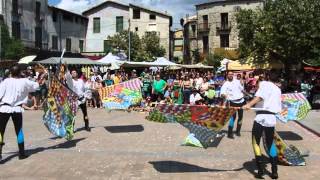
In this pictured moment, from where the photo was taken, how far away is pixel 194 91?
24.2 meters

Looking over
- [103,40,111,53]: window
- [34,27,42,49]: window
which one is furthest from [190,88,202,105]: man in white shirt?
[103,40,111,53]: window

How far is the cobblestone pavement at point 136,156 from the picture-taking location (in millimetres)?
9383

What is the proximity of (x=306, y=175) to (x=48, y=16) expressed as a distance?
4752cm

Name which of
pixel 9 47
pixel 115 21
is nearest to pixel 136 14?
pixel 115 21

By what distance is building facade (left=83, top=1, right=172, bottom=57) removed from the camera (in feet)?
230

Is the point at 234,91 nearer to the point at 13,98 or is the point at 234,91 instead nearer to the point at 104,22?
the point at 13,98

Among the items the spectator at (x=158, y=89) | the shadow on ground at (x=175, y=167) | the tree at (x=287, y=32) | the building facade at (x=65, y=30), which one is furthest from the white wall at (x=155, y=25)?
the shadow on ground at (x=175, y=167)

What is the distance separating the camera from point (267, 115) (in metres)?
8.98

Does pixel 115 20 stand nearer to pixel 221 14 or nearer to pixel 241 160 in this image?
pixel 221 14

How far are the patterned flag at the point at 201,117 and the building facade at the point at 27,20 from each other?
3691 centimetres

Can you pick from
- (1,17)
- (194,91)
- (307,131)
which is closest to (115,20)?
(1,17)

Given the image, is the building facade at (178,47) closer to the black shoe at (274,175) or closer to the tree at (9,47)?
the tree at (9,47)

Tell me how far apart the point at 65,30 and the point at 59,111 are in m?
47.3

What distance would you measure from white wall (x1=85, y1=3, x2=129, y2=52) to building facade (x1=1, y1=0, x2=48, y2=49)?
53.5 ft
